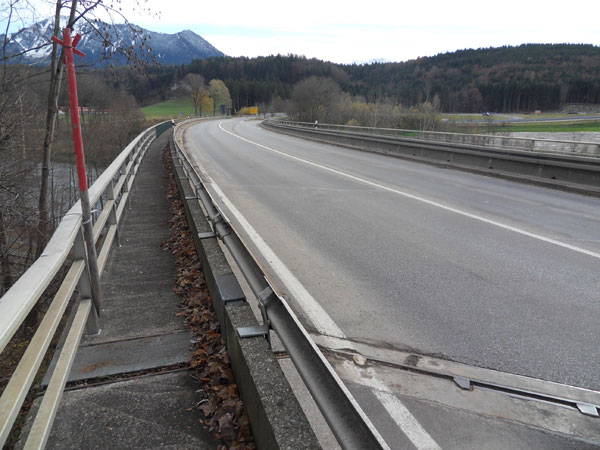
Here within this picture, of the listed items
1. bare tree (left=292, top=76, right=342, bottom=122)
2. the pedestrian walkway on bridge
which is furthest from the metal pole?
bare tree (left=292, top=76, right=342, bottom=122)

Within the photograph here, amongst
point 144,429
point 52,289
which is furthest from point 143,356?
point 52,289

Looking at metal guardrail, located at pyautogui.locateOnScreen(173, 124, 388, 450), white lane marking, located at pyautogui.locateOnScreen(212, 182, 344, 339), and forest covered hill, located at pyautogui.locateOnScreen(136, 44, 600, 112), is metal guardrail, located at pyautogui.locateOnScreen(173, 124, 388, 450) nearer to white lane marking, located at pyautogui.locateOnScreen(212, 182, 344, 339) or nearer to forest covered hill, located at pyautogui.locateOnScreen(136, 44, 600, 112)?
white lane marking, located at pyautogui.locateOnScreen(212, 182, 344, 339)

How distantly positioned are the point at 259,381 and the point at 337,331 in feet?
5.21

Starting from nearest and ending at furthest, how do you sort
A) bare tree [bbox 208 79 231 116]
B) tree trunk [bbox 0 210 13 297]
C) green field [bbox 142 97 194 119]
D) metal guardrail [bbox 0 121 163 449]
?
metal guardrail [bbox 0 121 163 449], tree trunk [bbox 0 210 13 297], bare tree [bbox 208 79 231 116], green field [bbox 142 97 194 119]

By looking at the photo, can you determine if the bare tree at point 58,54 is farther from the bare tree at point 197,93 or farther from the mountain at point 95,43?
the bare tree at point 197,93

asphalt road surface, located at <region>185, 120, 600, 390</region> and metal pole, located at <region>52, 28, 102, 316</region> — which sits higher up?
metal pole, located at <region>52, 28, 102, 316</region>

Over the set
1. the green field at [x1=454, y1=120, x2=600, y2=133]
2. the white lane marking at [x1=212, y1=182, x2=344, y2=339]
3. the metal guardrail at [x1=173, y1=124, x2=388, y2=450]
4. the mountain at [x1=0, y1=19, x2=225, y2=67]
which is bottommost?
the green field at [x1=454, y1=120, x2=600, y2=133]

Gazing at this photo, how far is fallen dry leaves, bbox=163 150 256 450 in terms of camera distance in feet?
8.99

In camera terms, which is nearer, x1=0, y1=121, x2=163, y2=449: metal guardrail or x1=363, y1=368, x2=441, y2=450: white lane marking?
x1=0, y1=121, x2=163, y2=449: metal guardrail

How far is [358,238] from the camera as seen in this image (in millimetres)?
7020

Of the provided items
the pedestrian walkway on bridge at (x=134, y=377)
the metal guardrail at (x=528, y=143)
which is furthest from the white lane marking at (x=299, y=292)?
the metal guardrail at (x=528, y=143)

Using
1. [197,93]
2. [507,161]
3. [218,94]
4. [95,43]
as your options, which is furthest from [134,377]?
[218,94]

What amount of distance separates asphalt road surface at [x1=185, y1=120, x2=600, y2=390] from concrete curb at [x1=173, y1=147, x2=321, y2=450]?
0.87m

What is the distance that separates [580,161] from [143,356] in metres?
11.6
